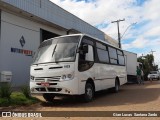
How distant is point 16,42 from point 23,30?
4.64 feet

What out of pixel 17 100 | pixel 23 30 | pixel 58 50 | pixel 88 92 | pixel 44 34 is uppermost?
pixel 44 34

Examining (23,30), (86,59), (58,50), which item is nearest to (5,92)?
(58,50)

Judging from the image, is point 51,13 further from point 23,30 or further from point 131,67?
point 131,67

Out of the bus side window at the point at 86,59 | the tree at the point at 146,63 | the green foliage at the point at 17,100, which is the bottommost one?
the green foliage at the point at 17,100

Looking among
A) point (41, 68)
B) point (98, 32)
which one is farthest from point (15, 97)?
point (98, 32)

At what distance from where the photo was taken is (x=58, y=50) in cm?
1248

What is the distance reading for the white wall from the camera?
19094 mm

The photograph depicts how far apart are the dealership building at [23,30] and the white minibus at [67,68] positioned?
6708 millimetres

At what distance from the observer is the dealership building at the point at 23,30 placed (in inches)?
754

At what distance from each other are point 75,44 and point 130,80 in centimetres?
2228

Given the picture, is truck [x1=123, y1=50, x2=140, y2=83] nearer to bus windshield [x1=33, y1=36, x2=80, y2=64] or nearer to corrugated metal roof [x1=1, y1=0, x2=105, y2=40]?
corrugated metal roof [x1=1, y1=0, x2=105, y2=40]

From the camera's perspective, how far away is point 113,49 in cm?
1838

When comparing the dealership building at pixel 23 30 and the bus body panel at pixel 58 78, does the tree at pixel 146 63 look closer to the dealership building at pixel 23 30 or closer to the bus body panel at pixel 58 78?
the dealership building at pixel 23 30

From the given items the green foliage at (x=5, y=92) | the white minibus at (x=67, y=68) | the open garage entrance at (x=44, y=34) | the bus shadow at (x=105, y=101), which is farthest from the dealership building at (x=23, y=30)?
the white minibus at (x=67, y=68)
